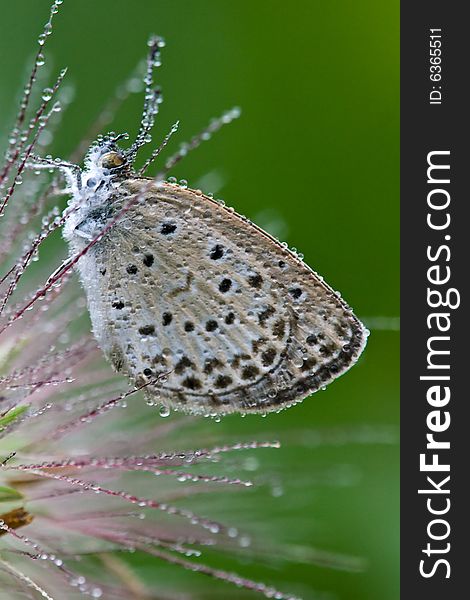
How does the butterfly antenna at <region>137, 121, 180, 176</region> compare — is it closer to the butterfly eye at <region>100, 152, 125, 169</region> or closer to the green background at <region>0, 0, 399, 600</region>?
the butterfly eye at <region>100, 152, 125, 169</region>

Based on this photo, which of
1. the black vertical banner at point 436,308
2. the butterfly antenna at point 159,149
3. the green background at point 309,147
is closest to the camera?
the butterfly antenna at point 159,149

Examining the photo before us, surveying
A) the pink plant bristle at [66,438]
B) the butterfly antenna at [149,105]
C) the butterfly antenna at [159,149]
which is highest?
the butterfly antenna at [149,105]

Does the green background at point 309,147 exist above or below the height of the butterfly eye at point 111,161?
above

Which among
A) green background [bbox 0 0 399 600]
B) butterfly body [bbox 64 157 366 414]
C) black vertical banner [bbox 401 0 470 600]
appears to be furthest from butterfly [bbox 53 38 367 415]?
green background [bbox 0 0 399 600]

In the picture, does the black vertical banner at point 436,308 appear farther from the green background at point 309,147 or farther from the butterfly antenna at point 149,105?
the butterfly antenna at point 149,105

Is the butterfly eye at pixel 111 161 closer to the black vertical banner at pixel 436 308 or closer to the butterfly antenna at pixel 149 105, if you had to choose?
the butterfly antenna at pixel 149 105

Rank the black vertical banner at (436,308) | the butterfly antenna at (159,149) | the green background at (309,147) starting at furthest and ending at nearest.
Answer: the green background at (309,147) → the black vertical banner at (436,308) → the butterfly antenna at (159,149)

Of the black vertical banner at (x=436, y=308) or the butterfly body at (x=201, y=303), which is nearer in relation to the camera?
the butterfly body at (x=201, y=303)

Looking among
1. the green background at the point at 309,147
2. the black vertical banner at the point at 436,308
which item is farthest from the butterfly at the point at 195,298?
the green background at the point at 309,147
